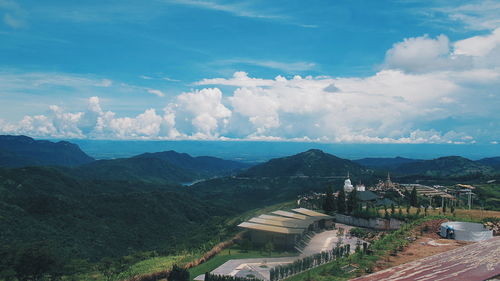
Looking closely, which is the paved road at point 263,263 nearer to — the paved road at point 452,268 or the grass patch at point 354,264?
the grass patch at point 354,264

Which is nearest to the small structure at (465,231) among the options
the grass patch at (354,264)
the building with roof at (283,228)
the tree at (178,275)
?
the grass patch at (354,264)

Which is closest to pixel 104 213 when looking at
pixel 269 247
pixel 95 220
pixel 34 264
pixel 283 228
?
pixel 95 220

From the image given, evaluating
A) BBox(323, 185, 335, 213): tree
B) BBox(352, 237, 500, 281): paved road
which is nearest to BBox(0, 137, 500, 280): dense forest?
BBox(323, 185, 335, 213): tree

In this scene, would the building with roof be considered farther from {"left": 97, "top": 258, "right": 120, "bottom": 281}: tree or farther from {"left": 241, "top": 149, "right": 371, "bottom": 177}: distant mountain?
{"left": 241, "top": 149, "right": 371, "bottom": 177}: distant mountain

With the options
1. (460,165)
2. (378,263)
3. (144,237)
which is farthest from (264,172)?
(378,263)

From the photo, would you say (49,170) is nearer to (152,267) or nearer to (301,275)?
(152,267)

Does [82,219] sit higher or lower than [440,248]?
lower
